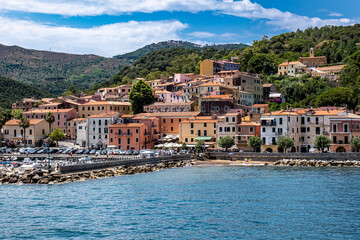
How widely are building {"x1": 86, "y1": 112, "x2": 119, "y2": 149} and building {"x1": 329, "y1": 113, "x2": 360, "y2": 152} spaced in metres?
34.8

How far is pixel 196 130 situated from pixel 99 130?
54.1ft

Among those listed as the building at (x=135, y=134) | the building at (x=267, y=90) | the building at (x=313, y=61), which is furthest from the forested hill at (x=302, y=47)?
the building at (x=135, y=134)

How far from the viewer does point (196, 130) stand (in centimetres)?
7406

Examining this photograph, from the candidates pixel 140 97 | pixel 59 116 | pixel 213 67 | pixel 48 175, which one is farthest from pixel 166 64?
pixel 48 175

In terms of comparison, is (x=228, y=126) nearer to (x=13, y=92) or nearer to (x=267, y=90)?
(x=267, y=90)

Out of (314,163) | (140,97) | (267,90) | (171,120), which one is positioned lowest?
(314,163)

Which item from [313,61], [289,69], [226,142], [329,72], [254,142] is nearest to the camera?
[254,142]

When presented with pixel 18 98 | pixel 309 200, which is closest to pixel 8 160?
pixel 309 200

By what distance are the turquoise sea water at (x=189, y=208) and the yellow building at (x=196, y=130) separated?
2256 cm

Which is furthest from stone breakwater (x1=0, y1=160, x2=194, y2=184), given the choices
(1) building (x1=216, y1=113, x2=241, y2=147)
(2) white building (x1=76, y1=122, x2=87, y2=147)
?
(2) white building (x1=76, y1=122, x2=87, y2=147)

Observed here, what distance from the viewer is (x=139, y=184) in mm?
46094

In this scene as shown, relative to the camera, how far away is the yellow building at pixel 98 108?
9128cm

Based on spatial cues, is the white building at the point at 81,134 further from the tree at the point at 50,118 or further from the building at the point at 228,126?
the building at the point at 228,126

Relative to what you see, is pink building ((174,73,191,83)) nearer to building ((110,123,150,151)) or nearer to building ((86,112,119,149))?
building ((86,112,119,149))
